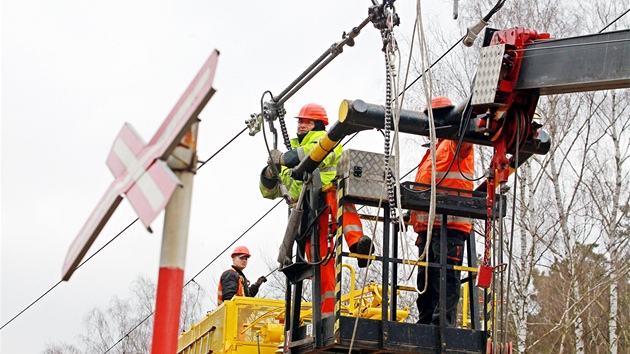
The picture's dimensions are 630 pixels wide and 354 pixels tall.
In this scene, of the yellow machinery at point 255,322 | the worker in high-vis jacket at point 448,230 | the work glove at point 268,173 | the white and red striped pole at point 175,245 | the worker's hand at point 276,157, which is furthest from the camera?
the yellow machinery at point 255,322

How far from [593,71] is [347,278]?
22692mm

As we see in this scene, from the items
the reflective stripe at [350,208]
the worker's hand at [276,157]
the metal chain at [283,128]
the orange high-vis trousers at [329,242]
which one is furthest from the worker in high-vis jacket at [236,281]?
the reflective stripe at [350,208]

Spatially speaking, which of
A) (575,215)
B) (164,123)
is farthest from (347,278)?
(164,123)

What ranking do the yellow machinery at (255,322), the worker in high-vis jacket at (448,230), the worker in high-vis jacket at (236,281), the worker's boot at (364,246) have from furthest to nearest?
1. the worker in high-vis jacket at (236,281)
2. the yellow machinery at (255,322)
3. the worker in high-vis jacket at (448,230)
4. the worker's boot at (364,246)

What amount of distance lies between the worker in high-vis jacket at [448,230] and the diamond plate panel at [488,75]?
2.77ft

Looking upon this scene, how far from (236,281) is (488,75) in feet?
17.0

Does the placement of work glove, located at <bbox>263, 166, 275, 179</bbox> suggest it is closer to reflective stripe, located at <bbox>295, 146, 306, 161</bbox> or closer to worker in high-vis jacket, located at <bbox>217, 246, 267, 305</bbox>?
reflective stripe, located at <bbox>295, 146, 306, 161</bbox>

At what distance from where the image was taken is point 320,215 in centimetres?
868

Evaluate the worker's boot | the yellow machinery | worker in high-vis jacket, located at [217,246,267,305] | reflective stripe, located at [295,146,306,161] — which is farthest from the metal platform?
worker in high-vis jacket, located at [217,246,267,305]

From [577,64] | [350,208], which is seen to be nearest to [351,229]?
[350,208]

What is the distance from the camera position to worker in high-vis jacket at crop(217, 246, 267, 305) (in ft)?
38.0

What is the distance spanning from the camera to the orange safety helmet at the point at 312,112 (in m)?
9.73

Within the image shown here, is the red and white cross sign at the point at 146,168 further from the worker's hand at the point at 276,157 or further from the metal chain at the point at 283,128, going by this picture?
the metal chain at the point at 283,128

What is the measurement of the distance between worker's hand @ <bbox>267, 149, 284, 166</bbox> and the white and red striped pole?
5728mm
